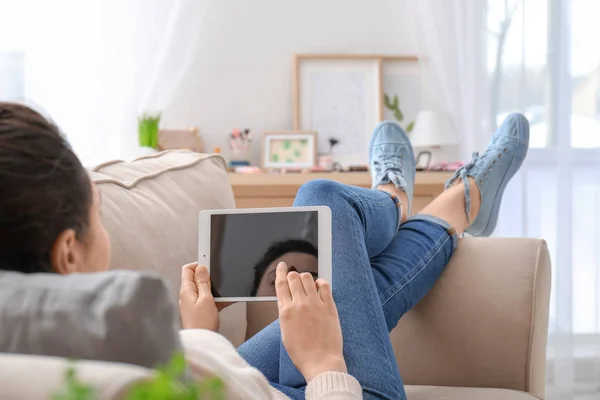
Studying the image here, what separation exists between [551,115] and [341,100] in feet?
2.81

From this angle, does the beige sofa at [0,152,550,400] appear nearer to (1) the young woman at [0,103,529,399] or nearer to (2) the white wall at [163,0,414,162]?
(1) the young woman at [0,103,529,399]

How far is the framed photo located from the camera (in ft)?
10.4

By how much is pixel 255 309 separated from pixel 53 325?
1.08 meters

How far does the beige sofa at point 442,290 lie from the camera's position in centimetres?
132

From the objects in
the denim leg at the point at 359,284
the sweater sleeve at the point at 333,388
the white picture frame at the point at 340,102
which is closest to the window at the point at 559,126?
the white picture frame at the point at 340,102

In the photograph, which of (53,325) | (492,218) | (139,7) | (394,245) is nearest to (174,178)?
(394,245)

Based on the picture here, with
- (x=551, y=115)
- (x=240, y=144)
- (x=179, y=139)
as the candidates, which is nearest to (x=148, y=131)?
(x=179, y=139)

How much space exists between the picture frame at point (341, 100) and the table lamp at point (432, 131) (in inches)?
8.8

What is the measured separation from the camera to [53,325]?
479 mm

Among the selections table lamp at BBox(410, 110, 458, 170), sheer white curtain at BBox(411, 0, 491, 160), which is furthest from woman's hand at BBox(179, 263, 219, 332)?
sheer white curtain at BBox(411, 0, 491, 160)

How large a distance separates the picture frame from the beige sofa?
178 centimetres

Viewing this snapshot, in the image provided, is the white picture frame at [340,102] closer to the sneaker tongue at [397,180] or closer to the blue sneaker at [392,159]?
the blue sneaker at [392,159]

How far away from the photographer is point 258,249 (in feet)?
3.81

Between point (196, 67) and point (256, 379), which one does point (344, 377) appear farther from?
point (196, 67)
